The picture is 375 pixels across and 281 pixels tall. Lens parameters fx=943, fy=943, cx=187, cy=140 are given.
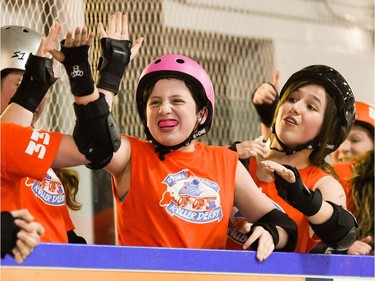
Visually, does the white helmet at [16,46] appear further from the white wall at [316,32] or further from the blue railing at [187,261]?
the white wall at [316,32]

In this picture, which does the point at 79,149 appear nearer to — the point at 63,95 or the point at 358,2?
the point at 63,95

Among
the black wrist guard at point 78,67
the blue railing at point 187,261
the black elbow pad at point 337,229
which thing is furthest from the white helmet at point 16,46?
the black elbow pad at point 337,229

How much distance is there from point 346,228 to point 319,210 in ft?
0.45

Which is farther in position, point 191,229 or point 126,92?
point 126,92

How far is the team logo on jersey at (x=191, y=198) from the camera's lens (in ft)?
9.48

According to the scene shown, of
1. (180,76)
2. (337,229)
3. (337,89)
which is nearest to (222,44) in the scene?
(337,89)

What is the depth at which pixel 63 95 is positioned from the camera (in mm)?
4258

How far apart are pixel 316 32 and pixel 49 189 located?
346 centimetres

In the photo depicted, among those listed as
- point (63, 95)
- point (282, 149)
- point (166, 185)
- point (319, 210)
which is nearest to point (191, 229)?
point (166, 185)

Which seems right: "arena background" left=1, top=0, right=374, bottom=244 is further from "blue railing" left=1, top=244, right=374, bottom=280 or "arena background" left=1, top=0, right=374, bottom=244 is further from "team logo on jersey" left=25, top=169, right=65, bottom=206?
"blue railing" left=1, top=244, right=374, bottom=280

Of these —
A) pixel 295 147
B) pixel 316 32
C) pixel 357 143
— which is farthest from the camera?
pixel 316 32

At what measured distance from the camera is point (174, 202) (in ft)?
9.48

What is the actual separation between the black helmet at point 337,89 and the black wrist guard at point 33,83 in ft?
3.72

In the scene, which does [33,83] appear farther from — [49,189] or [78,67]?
[49,189]
